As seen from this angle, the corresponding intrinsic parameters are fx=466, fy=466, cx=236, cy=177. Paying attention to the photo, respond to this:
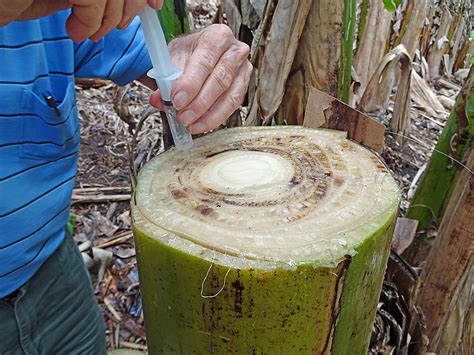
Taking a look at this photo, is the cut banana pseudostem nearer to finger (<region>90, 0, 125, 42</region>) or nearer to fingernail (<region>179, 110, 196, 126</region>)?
fingernail (<region>179, 110, 196, 126</region>)

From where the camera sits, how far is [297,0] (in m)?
1.11

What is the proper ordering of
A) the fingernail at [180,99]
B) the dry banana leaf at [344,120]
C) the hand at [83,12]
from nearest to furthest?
the hand at [83,12] → the fingernail at [180,99] → the dry banana leaf at [344,120]

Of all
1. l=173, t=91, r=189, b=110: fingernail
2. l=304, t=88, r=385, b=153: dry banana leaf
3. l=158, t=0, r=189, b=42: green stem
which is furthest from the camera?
l=158, t=0, r=189, b=42: green stem

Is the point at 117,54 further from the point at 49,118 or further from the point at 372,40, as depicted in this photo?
the point at 372,40

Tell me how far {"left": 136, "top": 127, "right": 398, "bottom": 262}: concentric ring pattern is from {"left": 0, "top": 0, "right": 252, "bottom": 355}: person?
8cm

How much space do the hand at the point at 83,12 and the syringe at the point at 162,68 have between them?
0.11 metres

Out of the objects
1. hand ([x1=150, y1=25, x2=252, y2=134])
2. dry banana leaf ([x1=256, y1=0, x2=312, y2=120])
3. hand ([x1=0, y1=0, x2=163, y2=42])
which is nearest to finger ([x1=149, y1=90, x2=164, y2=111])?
hand ([x1=150, y1=25, x2=252, y2=134])

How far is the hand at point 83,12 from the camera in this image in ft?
1.54

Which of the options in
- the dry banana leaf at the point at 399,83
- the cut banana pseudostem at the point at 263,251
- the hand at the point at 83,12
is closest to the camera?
the hand at the point at 83,12

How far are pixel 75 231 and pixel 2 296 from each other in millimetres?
979

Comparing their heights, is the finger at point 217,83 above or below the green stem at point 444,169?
above

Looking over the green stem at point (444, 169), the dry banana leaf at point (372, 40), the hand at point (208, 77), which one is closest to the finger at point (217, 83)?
the hand at point (208, 77)

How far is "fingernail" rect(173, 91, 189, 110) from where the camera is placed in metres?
0.73

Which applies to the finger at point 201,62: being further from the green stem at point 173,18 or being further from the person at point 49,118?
the green stem at point 173,18
